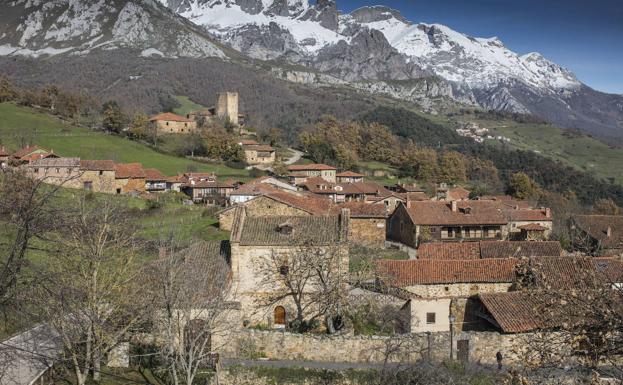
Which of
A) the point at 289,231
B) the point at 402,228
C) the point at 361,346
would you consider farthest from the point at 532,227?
the point at 361,346

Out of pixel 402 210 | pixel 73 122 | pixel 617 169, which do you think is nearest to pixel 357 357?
pixel 402 210

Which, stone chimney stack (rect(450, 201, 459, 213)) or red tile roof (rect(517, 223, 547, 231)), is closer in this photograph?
stone chimney stack (rect(450, 201, 459, 213))

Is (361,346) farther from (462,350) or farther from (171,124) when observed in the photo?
(171,124)

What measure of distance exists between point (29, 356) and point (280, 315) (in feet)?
38.3

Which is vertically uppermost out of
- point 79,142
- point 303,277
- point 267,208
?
point 79,142

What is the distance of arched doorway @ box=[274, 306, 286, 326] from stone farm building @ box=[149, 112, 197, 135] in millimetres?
75803

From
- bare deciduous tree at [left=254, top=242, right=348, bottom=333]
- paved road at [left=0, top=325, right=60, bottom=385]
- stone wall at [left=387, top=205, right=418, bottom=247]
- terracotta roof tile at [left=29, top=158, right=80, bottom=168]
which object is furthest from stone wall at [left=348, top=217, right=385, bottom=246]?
paved road at [left=0, top=325, right=60, bottom=385]

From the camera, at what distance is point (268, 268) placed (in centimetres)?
2422

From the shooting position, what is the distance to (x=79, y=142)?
7425 cm

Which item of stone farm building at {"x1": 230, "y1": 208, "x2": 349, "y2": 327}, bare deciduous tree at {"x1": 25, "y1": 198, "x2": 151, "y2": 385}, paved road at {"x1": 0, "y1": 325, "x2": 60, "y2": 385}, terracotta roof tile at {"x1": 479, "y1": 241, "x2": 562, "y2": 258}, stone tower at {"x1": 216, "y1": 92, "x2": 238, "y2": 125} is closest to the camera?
paved road at {"x1": 0, "y1": 325, "x2": 60, "y2": 385}

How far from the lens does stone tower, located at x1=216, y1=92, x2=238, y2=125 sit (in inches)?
4717

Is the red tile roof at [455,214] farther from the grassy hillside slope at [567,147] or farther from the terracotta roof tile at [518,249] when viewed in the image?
the grassy hillside slope at [567,147]

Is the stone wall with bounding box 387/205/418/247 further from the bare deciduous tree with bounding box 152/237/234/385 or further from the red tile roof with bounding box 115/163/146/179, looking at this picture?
the red tile roof with bounding box 115/163/146/179

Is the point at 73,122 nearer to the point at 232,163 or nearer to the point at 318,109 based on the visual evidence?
the point at 232,163
